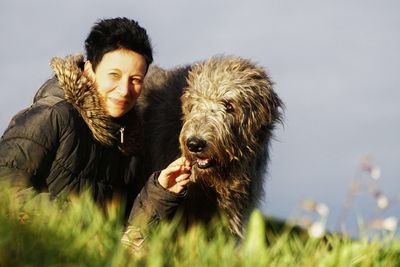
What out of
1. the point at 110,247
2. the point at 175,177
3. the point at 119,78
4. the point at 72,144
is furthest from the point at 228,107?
the point at 110,247

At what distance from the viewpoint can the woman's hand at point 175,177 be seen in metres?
6.59

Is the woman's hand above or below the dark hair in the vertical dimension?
below

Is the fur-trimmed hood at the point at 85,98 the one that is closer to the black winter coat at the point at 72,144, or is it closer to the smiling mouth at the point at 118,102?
the black winter coat at the point at 72,144

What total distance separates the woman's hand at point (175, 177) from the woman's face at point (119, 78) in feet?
2.64

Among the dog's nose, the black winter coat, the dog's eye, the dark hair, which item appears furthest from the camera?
the dog's eye

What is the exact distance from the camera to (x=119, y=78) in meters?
6.74

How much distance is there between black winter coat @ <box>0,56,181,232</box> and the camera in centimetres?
638

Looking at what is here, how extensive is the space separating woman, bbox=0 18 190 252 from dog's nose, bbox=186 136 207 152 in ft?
1.05

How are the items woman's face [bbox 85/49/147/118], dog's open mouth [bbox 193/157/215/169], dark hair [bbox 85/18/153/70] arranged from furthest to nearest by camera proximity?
1. dog's open mouth [bbox 193/157/215/169]
2. dark hair [bbox 85/18/153/70]
3. woman's face [bbox 85/49/147/118]

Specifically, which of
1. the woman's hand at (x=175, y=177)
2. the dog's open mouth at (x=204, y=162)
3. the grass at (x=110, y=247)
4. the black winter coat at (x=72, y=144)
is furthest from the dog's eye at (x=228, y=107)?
the grass at (x=110, y=247)

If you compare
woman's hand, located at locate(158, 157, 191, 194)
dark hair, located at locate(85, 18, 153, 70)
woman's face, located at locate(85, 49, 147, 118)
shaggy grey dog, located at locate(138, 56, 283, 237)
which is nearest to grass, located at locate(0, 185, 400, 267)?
woman's hand, located at locate(158, 157, 191, 194)

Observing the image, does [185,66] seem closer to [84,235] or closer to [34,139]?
[34,139]

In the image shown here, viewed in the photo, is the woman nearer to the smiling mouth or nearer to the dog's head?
the smiling mouth

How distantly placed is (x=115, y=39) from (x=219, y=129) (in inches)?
57.9
